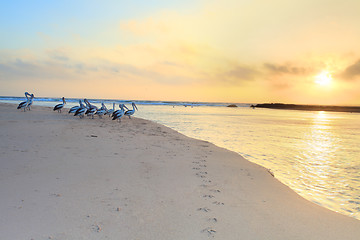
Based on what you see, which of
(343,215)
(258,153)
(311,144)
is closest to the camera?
(343,215)

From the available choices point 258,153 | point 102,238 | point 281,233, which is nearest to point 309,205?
point 281,233

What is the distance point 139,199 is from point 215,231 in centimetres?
138

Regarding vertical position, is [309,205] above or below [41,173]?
below

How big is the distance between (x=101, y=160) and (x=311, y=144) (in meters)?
9.43

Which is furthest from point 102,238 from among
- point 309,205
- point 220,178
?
point 309,205

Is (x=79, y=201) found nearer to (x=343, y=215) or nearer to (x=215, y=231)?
(x=215, y=231)

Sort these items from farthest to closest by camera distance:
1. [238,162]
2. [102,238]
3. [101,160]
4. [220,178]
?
[238,162]
[101,160]
[220,178]
[102,238]

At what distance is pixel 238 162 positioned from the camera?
6.77 meters

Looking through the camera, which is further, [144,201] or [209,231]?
[144,201]

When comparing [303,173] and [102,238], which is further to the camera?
[303,173]

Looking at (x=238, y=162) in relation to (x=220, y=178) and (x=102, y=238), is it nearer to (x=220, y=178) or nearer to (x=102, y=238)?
(x=220, y=178)

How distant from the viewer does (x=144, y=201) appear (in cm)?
366

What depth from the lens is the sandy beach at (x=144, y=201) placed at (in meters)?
2.87

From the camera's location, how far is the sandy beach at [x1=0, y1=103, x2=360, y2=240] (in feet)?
9.43
